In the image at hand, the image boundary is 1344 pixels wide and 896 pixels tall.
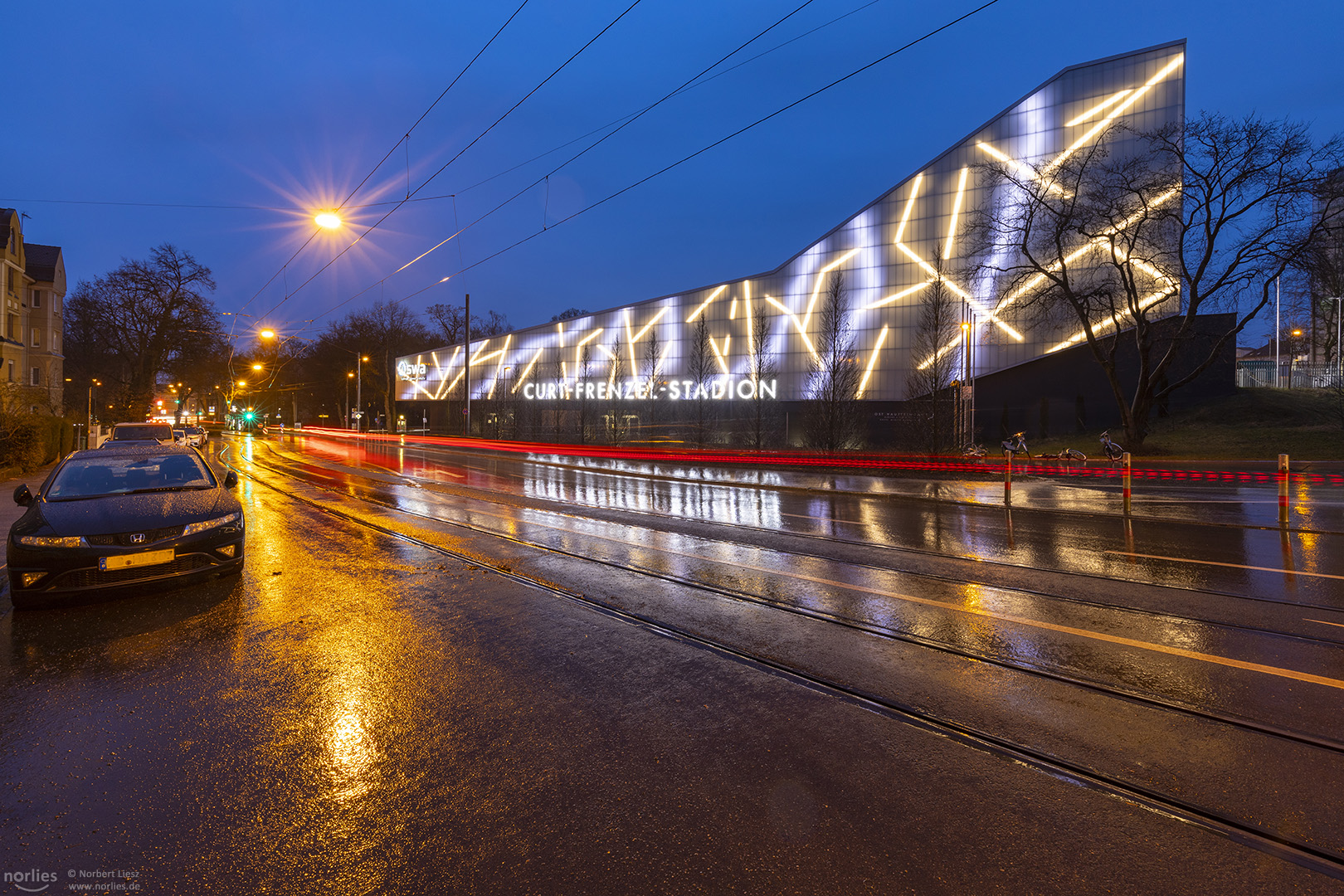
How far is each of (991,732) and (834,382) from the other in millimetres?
25365

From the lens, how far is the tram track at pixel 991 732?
276 cm

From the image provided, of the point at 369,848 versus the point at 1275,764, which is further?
the point at 1275,764

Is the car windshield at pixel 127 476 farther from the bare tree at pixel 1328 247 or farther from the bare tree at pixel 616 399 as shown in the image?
the bare tree at pixel 616 399

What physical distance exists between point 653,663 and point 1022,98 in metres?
36.8

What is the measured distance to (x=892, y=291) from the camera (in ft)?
114

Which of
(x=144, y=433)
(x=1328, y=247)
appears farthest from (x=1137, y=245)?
(x=144, y=433)

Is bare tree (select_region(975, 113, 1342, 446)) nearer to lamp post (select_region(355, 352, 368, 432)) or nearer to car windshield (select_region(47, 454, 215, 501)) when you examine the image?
car windshield (select_region(47, 454, 215, 501))

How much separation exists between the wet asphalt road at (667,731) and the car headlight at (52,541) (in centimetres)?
67

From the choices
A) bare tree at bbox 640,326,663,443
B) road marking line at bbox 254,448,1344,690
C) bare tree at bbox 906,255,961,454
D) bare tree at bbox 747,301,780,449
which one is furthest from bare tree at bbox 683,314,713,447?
road marking line at bbox 254,448,1344,690

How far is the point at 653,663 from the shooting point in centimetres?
473

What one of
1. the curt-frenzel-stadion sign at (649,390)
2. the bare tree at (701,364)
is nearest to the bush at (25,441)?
the curt-frenzel-stadion sign at (649,390)

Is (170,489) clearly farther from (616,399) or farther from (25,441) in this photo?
(616,399)

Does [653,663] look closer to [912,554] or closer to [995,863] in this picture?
[995,863]

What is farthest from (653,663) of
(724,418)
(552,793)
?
(724,418)
